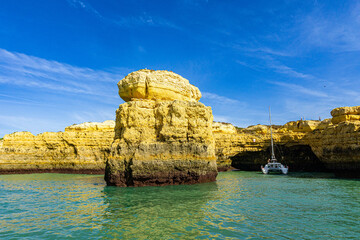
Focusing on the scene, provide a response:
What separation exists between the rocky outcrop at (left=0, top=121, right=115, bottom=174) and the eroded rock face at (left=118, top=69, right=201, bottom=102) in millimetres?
20840

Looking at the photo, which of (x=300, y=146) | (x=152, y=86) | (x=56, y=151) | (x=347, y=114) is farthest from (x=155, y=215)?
(x=56, y=151)

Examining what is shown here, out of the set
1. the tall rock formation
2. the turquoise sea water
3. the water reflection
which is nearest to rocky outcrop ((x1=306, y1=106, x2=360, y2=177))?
the turquoise sea water

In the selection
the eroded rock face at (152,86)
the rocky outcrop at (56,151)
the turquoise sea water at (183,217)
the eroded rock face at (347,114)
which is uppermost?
the eroded rock face at (152,86)

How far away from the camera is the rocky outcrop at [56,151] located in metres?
40.1

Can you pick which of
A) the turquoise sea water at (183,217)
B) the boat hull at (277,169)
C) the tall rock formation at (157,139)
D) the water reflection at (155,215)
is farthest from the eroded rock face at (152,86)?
the boat hull at (277,169)

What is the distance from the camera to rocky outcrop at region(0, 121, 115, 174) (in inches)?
1578

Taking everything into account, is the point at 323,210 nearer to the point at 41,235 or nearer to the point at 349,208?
the point at 349,208

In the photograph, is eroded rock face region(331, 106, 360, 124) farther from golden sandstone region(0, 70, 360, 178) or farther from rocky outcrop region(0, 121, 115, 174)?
rocky outcrop region(0, 121, 115, 174)

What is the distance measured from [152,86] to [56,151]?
28.7 meters

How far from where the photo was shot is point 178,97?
24078 millimetres

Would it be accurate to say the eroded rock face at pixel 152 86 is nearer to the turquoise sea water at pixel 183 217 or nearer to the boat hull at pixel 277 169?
the turquoise sea water at pixel 183 217

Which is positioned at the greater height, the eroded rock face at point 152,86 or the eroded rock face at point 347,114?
the eroded rock face at point 152,86

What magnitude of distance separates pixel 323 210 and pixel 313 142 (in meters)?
28.3

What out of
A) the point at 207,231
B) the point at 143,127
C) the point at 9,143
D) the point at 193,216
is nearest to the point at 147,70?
the point at 143,127
